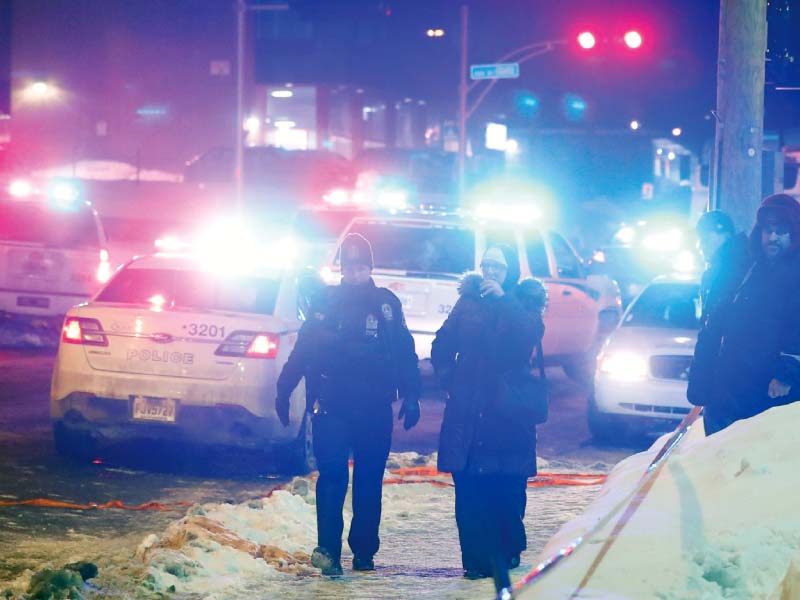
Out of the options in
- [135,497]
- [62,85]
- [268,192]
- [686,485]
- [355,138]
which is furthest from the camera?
[355,138]

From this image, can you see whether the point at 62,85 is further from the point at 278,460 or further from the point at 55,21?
the point at 278,460

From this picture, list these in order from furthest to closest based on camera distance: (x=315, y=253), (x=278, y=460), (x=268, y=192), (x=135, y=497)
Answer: (x=268, y=192) < (x=315, y=253) < (x=278, y=460) < (x=135, y=497)

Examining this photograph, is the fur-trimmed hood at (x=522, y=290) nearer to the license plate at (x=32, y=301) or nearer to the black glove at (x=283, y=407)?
the black glove at (x=283, y=407)

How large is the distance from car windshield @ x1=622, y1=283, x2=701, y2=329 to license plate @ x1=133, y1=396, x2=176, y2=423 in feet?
15.3

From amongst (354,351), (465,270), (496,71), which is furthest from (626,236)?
(354,351)

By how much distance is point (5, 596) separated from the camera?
6125 millimetres

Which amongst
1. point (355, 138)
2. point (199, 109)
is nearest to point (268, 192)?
point (199, 109)

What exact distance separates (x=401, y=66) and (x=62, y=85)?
21161 millimetres

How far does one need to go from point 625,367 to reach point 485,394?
17.3 ft

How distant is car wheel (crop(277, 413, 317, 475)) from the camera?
384 inches

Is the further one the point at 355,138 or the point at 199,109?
the point at 355,138

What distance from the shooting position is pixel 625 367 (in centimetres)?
1167

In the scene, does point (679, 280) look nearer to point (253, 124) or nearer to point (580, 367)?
point (580, 367)

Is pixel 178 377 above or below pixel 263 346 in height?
below
